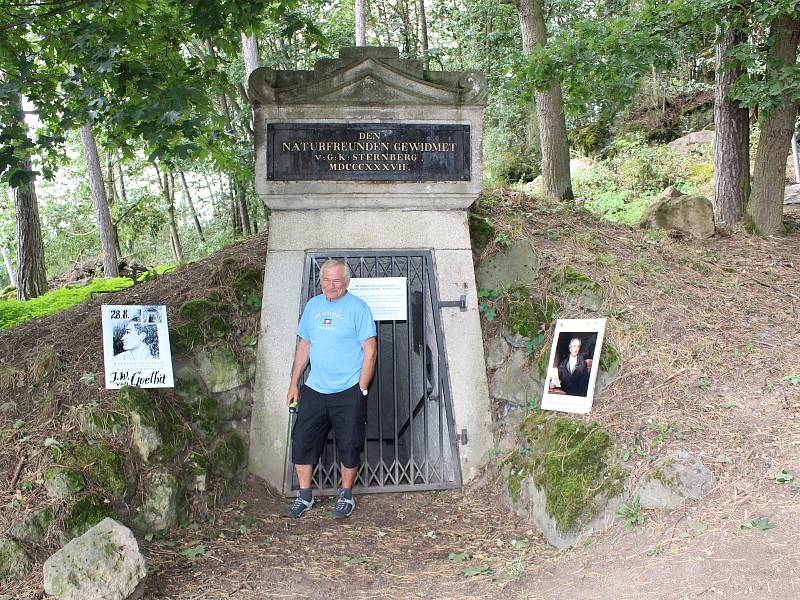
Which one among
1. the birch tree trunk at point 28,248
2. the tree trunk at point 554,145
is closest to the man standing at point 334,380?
the tree trunk at point 554,145

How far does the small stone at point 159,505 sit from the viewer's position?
4.59m

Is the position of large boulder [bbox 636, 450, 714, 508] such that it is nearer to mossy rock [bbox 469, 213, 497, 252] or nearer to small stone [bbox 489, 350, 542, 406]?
small stone [bbox 489, 350, 542, 406]

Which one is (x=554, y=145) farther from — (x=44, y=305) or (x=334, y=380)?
(x=44, y=305)

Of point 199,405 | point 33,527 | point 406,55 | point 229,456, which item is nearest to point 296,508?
point 229,456

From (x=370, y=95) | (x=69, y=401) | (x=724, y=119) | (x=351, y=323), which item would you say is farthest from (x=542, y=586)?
A: (x=724, y=119)

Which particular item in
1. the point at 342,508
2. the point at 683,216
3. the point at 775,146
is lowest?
the point at 342,508

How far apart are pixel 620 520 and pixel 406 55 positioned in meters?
12.8

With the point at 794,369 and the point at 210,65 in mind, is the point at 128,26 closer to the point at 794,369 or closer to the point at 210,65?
the point at 210,65

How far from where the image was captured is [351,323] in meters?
5.12

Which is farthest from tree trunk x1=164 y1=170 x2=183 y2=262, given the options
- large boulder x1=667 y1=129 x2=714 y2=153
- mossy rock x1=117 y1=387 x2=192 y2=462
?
mossy rock x1=117 y1=387 x2=192 y2=462

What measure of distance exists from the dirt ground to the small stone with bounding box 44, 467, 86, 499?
0.24m

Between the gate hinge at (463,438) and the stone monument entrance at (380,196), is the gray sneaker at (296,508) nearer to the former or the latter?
the stone monument entrance at (380,196)

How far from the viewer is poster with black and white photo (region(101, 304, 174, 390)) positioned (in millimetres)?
5051

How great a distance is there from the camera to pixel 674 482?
159 inches
